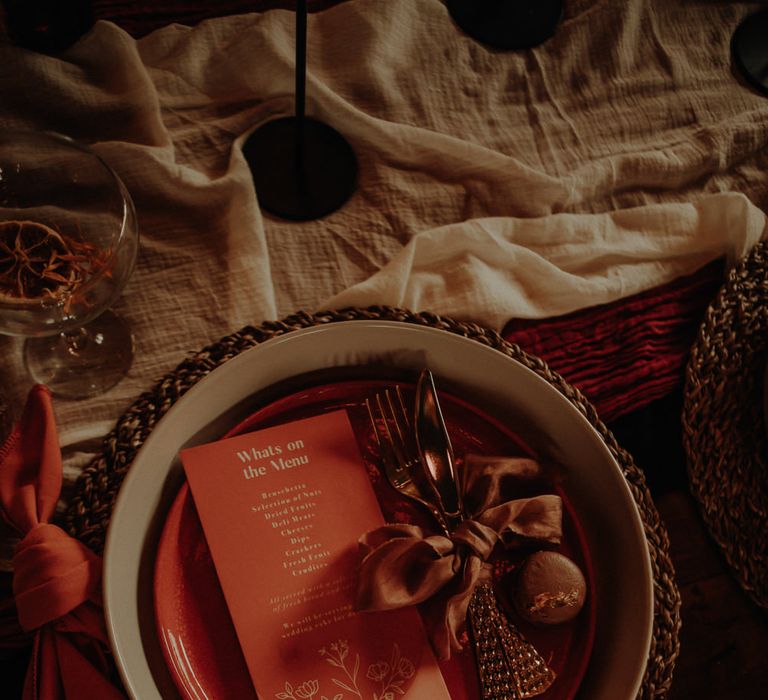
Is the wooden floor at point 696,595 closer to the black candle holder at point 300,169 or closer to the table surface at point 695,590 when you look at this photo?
the table surface at point 695,590

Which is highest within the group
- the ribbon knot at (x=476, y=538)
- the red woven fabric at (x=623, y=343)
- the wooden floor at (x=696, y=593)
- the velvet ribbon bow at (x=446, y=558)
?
the ribbon knot at (x=476, y=538)

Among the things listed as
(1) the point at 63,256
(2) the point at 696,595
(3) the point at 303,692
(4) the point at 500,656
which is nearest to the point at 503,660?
(4) the point at 500,656

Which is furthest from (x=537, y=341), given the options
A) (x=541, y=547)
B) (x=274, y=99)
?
(x=274, y=99)

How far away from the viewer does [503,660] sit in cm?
44

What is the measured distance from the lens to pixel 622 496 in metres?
0.46

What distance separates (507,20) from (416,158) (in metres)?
0.20

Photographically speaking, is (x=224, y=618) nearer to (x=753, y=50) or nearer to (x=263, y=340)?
(x=263, y=340)

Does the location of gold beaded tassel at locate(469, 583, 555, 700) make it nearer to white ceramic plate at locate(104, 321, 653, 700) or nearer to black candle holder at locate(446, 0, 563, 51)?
white ceramic plate at locate(104, 321, 653, 700)

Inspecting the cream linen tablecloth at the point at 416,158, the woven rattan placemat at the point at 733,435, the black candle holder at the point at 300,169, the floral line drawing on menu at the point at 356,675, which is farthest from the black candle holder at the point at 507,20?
the floral line drawing on menu at the point at 356,675

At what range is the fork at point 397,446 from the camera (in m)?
0.48

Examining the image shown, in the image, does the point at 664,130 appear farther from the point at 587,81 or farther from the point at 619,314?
the point at 619,314

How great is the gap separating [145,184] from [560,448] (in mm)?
399

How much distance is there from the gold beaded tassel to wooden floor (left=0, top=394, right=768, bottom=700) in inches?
8.6

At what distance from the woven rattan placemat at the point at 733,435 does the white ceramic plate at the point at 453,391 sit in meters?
0.14
